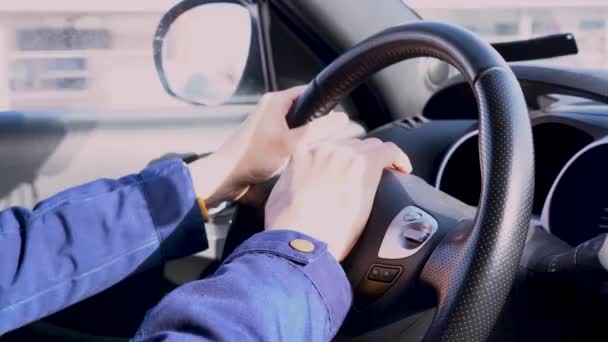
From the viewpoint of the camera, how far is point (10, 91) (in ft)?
5.40

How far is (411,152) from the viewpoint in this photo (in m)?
1.28

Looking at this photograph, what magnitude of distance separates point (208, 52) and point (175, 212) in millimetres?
831

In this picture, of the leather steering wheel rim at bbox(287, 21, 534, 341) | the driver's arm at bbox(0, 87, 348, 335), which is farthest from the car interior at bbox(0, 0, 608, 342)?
the driver's arm at bbox(0, 87, 348, 335)

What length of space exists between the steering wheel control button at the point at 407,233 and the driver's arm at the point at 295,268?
0.13 ft

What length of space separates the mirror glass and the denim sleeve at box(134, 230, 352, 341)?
3.42ft

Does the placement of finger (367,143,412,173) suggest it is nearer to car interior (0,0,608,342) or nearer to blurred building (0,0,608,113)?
car interior (0,0,608,342)

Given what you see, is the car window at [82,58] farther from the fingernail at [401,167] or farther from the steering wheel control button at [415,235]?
the steering wheel control button at [415,235]

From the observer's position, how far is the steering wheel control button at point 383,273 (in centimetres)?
82

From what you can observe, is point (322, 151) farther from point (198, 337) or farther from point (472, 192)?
point (472, 192)

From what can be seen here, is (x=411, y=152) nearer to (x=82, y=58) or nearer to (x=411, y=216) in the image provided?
(x=411, y=216)

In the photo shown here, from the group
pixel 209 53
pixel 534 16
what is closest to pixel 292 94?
pixel 209 53

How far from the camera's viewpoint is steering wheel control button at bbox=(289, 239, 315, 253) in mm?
762

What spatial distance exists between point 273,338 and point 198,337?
0.22 ft

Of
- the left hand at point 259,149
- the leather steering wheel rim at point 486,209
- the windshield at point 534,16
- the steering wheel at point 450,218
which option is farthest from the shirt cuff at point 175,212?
the windshield at point 534,16
